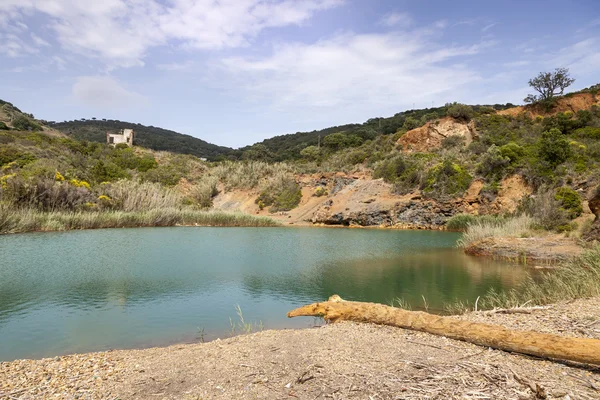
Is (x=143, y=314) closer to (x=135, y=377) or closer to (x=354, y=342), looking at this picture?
(x=135, y=377)

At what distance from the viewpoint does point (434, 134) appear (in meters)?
44.4

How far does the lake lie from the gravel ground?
1380 millimetres

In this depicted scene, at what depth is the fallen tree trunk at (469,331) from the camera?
418 centimetres

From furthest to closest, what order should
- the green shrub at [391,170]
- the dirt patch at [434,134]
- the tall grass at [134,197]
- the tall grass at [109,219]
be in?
the dirt patch at [434,134] → the green shrub at [391,170] → the tall grass at [134,197] → the tall grass at [109,219]

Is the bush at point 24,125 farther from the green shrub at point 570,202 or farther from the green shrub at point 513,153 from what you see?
the green shrub at point 570,202

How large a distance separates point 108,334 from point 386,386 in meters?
4.92

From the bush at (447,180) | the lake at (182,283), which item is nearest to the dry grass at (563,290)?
the lake at (182,283)

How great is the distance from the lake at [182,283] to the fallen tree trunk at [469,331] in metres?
0.81

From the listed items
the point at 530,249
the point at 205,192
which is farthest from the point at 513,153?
the point at 205,192

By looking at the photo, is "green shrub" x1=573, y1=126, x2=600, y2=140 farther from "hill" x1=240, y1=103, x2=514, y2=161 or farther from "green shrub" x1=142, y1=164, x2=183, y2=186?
"green shrub" x1=142, y1=164, x2=183, y2=186

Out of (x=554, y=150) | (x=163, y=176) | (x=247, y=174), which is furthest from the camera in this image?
(x=163, y=176)

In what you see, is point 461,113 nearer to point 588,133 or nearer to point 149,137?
point 588,133

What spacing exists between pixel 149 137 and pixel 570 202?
3284 inches

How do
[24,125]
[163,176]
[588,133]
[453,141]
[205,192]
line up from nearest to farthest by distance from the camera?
[588,133] < [205,192] < [453,141] < [163,176] < [24,125]
